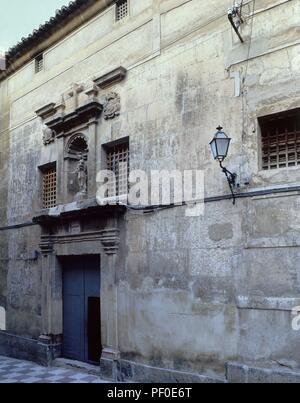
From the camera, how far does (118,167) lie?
28.9 ft

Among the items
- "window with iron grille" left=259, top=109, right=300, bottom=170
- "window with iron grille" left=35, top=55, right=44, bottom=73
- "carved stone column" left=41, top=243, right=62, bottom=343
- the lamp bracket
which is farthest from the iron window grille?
"window with iron grille" left=259, top=109, right=300, bottom=170

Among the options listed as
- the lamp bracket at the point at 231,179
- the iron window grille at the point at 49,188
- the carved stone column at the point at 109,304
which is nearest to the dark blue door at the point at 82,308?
the carved stone column at the point at 109,304

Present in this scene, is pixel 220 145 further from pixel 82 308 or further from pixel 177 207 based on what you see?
pixel 82 308

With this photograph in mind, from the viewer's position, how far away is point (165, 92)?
7750mm

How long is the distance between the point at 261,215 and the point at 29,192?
6460 mm

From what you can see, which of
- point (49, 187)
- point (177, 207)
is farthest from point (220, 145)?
point (49, 187)

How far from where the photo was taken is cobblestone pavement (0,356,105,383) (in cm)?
836

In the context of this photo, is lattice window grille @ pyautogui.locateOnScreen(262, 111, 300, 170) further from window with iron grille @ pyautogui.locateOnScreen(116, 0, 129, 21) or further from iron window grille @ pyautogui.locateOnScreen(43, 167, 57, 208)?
iron window grille @ pyautogui.locateOnScreen(43, 167, 57, 208)

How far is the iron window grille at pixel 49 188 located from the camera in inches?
411

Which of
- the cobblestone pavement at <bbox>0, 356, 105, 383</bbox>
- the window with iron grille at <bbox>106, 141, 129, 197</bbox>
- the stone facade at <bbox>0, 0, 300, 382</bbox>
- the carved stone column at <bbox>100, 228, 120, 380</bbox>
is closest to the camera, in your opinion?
the stone facade at <bbox>0, 0, 300, 382</bbox>

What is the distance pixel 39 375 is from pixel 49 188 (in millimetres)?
4053

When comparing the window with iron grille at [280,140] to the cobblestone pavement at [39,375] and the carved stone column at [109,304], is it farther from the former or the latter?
the cobblestone pavement at [39,375]

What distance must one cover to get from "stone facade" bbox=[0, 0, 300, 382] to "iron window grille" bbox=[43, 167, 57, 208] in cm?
20

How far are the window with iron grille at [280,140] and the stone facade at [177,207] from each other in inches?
6.0
